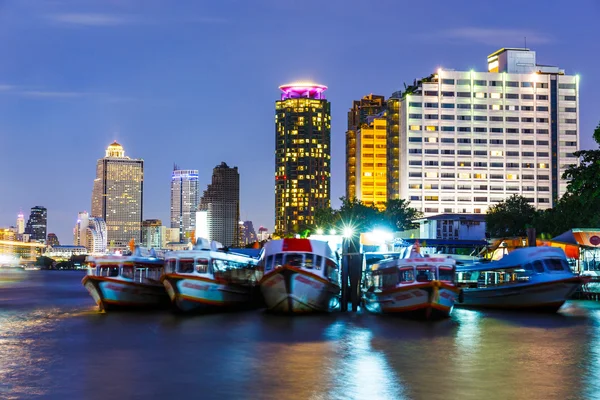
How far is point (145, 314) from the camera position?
196ft

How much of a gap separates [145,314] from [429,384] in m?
32.7

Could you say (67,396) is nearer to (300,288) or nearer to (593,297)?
(300,288)

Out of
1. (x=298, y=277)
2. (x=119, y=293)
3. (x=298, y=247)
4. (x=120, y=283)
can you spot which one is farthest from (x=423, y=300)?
(x=119, y=293)

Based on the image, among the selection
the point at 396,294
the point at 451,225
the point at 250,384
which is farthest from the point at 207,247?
the point at 451,225

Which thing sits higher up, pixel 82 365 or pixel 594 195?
pixel 594 195

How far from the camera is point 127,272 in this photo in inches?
2446

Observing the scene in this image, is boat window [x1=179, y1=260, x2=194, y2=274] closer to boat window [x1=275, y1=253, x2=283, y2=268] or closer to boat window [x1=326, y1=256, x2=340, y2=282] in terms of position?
boat window [x1=275, y1=253, x2=283, y2=268]

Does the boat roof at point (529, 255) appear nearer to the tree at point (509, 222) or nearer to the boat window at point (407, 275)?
the boat window at point (407, 275)

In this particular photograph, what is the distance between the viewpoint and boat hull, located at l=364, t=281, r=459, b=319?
2029 inches

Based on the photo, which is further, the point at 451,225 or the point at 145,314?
the point at 451,225

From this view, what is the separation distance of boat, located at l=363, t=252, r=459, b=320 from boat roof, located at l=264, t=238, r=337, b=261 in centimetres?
→ 439

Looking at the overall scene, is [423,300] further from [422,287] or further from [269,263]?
[269,263]

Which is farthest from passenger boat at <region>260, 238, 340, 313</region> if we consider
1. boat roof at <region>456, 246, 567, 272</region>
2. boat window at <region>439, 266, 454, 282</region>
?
boat roof at <region>456, 246, 567, 272</region>

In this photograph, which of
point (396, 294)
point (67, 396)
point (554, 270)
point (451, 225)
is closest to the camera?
point (67, 396)
